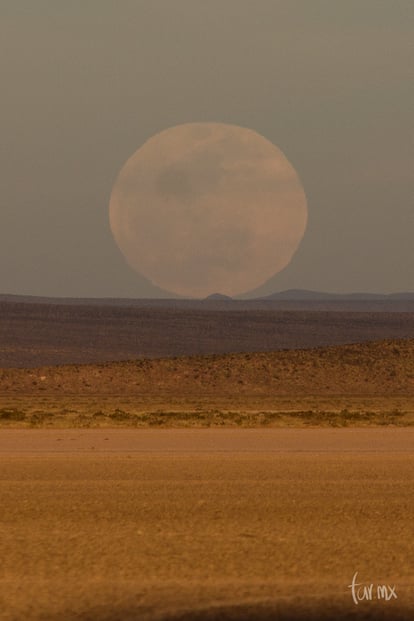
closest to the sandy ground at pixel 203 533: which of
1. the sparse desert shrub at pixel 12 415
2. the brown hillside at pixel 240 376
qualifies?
the sparse desert shrub at pixel 12 415

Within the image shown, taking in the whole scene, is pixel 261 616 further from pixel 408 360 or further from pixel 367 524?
pixel 408 360

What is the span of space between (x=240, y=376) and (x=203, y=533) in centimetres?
4725

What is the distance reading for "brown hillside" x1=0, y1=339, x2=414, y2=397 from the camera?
61.9 metres

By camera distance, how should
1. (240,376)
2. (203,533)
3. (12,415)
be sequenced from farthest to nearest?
(240,376)
(12,415)
(203,533)

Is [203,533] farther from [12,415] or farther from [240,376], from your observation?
[240,376]

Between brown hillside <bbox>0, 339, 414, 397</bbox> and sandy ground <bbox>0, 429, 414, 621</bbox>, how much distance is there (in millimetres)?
32005

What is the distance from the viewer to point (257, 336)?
115375 millimetres

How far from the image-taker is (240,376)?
6406 cm

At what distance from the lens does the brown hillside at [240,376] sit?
203 feet

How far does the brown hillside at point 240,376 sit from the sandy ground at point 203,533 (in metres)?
32.0

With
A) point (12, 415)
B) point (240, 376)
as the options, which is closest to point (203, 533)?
point (12, 415)

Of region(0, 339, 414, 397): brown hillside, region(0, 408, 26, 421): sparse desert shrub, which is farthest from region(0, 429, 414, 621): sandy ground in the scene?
region(0, 339, 414, 397): brown hillside

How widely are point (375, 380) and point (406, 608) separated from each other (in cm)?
5166

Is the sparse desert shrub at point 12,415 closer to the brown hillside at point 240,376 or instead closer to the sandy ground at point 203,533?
the sandy ground at point 203,533
